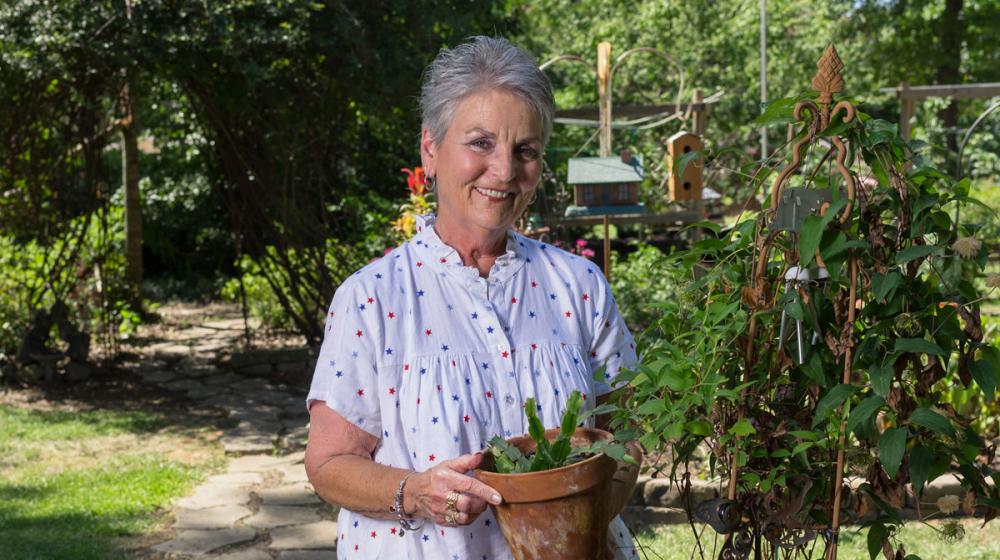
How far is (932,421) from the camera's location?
58.9 inches

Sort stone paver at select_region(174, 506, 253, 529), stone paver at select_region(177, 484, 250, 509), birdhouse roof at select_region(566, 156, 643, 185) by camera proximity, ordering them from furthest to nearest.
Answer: birdhouse roof at select_region(566, 156, 643, 185)
stone paver at select_region(177, 484, 250, 509)
stone paver at select_region(174, 506, 253, 529)

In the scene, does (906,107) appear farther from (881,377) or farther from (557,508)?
(557,508)

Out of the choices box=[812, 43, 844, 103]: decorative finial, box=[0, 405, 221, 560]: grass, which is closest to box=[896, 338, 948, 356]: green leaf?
box=[812, 43, 844, 103]: decorative finial

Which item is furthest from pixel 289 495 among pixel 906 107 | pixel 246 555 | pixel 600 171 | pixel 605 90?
pixel 906 107

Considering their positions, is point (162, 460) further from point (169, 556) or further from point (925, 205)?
point (925, 205)

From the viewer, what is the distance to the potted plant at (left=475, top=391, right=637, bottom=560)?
4.81ft

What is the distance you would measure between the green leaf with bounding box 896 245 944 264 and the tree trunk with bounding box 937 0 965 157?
1537cm

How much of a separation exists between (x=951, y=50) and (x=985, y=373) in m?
16.1

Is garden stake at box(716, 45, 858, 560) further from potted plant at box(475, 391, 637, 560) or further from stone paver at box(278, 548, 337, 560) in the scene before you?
A: stone paver at box(278, 548, 337, 560)

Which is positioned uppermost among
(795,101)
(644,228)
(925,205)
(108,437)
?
(795,101)

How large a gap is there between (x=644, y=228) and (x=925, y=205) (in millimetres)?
10236

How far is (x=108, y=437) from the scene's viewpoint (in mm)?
6469

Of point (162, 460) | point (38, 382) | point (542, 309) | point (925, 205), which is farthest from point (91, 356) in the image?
point (925, 205)

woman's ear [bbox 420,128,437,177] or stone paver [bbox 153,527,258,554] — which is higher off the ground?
woman's ear [bbox 420,128,437,177]
